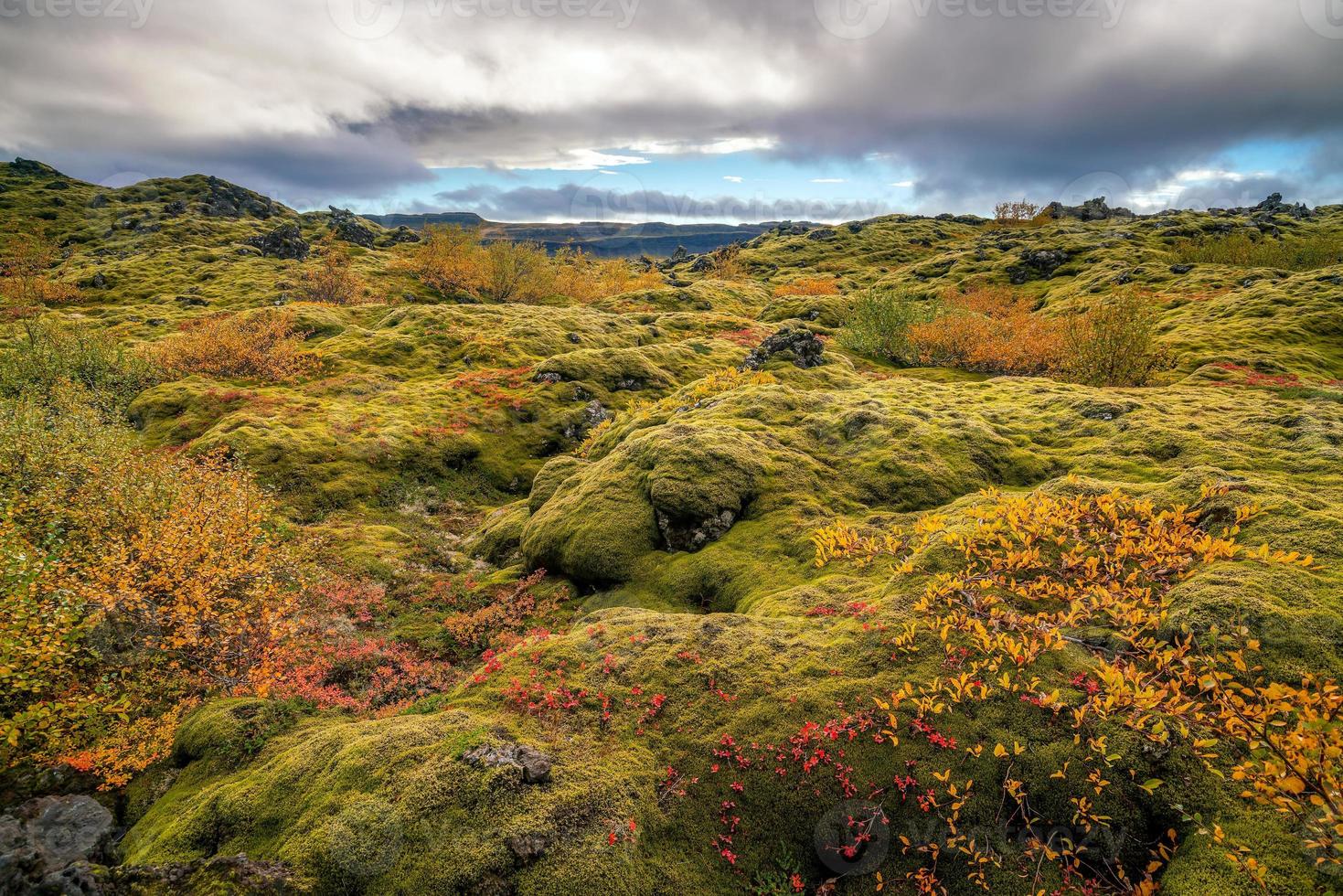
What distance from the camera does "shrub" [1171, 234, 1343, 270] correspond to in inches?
3765

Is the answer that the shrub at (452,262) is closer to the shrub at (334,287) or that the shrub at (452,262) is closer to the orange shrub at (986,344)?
the shrub at (334,287)

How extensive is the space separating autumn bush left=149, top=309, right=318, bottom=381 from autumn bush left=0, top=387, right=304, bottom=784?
33299 mm

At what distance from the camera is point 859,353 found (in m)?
59.3

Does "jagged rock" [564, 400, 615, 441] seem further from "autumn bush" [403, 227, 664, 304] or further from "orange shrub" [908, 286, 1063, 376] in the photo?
"autumn bush" [403, 227, 664, 304]

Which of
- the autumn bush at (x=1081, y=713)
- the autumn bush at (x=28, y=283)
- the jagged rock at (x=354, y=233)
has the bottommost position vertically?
the autumn bush at (x=1081, y=713)

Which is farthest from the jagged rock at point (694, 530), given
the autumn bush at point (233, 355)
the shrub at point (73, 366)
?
the autumn bush at point (233, 355)

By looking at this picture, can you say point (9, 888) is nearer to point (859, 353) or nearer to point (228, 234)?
point (859, 353)

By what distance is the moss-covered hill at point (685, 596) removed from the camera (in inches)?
326

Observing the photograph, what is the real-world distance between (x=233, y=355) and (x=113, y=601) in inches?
1927

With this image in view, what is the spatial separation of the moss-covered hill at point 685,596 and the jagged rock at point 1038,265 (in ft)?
250

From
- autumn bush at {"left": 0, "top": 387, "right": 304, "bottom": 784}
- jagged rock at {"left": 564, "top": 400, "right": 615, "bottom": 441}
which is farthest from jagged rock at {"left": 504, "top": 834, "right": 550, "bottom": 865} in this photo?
jagged rock at {"left": 564, "top": 400, "right": 615, "bottom": 441}

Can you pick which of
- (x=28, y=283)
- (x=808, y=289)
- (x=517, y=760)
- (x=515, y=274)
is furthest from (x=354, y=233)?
(x=517, y=760)

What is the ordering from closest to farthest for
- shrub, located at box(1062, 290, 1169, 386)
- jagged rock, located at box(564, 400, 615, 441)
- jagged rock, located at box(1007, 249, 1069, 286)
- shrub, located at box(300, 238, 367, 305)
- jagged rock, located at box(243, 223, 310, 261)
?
shrub, located at box(1062, 290, 1169, 386)
jagged rock, located at box(564, 400, 615, 441)
shrub, located at box(300, 238, 367, 305)
jagged rock, located at box(1007, 249, 1069, 286)
jagged rock, located at box(243, 223, 310, 261)

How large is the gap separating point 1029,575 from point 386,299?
10387 cm
